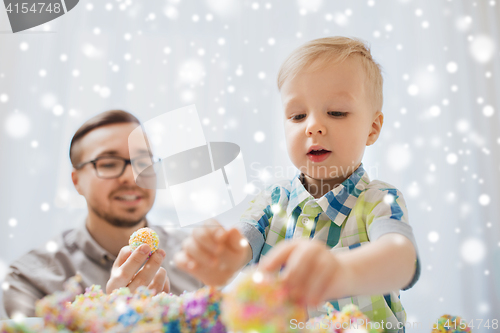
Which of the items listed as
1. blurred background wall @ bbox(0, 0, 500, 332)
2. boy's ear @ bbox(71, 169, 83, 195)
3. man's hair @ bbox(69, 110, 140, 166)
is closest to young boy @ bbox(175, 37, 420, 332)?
blurred background wall @ bbox(0, 0, 500, 332)

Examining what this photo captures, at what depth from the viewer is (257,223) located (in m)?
0.73

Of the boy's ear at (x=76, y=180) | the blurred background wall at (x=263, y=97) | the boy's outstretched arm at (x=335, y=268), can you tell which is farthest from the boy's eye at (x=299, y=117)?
the boy's ear at (x=76, y=180)

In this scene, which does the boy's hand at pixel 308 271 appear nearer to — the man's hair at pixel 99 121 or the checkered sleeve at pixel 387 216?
the checkered sleeve at pixel 387 216

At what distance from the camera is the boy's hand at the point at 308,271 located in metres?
0.31

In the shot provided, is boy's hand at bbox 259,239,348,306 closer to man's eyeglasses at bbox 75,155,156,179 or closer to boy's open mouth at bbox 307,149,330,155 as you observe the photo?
boy's open mouth at bbox 307,149,330,155

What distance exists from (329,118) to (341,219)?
0.70 ft

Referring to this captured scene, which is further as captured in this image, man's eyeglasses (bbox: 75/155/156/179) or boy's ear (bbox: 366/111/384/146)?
man's eyeglasses (bbox: 75/155/156/179)

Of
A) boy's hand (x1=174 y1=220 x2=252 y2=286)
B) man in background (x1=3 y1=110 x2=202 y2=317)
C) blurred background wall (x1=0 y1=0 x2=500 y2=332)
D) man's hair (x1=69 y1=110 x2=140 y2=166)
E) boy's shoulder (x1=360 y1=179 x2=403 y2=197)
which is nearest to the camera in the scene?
boy's hand (x1=174 y1=220 x2=252 y2=286)

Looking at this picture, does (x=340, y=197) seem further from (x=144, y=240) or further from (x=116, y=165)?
(x=116, y=165)

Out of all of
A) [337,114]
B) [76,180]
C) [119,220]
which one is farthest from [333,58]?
[76,180]

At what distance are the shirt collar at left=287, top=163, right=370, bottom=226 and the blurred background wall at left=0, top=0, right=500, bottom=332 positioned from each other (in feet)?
2.04

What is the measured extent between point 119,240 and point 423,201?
4.38 feet

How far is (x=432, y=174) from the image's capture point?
1.54 m

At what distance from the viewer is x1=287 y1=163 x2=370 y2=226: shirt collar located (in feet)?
2.19
